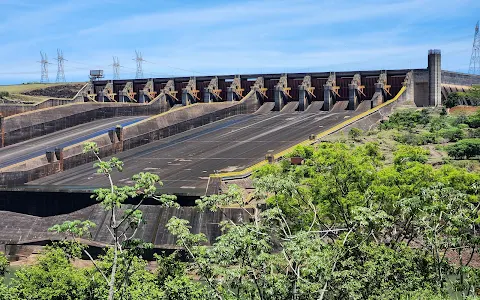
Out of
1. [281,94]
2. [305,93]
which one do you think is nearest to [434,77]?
[305,93]

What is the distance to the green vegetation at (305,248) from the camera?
17.2 metres

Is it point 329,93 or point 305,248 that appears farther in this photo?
point 329,93

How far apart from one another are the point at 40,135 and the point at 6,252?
22919mm

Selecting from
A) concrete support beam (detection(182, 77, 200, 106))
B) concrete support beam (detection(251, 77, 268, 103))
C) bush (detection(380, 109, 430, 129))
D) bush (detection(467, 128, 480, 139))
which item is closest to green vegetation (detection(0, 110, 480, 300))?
bush (detection(467, 128, 480, 139))

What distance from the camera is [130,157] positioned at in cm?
5284

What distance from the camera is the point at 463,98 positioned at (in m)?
67.1

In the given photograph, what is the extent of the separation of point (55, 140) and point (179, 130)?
34.6ft

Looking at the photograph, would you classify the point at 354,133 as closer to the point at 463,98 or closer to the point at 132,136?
the point at 132,136

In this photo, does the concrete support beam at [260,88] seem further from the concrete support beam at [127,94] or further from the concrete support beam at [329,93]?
the concrete support beam at [127,94]

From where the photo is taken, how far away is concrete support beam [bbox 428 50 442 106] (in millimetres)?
64037

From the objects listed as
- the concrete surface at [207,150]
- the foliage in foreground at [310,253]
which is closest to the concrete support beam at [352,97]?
the concrete surface at [207,150]

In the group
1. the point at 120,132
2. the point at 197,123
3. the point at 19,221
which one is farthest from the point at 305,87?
the point at 19,221

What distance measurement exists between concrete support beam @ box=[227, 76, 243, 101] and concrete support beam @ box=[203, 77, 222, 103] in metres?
1.96

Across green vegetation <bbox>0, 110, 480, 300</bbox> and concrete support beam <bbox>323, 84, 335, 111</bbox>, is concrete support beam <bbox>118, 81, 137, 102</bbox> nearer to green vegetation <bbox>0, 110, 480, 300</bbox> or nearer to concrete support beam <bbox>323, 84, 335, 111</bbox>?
concrete support beam <bbox>323, 84, 335, 111</bbox>
